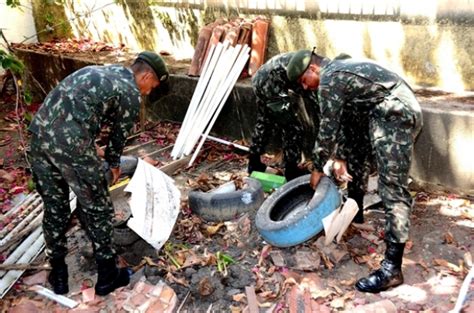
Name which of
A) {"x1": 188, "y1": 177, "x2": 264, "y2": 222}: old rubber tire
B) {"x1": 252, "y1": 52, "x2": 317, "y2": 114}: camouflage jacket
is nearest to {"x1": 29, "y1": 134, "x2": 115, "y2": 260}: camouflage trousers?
{"x1": 188, "y1": 177, "x2": 264, "y2": 222}: old rubber tire

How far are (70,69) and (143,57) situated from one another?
19.3ft

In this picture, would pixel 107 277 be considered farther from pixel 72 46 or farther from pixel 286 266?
pixel 72 46

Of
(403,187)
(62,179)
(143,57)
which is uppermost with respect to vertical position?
(143,57)

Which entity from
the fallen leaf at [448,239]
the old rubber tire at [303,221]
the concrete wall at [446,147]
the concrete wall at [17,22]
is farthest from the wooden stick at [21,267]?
the concrete wall at [17,22]

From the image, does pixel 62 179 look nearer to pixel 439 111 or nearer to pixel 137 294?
pixel 137 294

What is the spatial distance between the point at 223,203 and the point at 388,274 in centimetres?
185

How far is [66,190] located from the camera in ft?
12.8

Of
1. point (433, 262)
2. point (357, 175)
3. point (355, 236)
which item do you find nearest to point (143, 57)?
point (357, 175)

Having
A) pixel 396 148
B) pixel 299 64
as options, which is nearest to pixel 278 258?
pixel 396 148

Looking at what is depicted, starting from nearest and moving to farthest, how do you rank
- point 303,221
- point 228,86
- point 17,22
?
point 303,221, point 228,86, point 17,22

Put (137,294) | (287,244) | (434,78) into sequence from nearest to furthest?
1. (137,294)
2. (287,244)
3. (434,78)

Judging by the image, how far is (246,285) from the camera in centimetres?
407

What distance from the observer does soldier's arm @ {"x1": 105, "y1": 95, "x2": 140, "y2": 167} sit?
3613 millimetres

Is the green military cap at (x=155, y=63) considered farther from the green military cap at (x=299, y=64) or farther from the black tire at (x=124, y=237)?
the black tire at (x=124, y=237)
